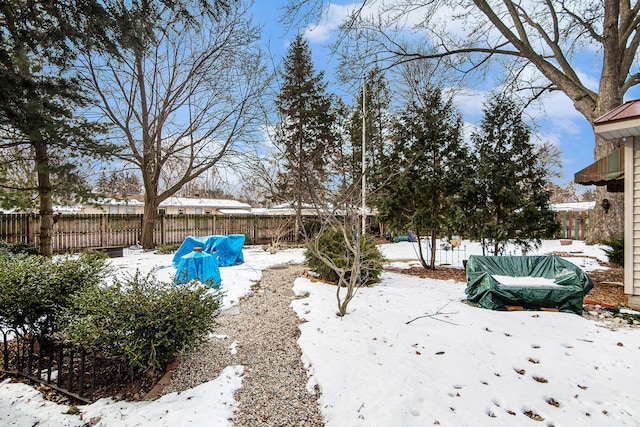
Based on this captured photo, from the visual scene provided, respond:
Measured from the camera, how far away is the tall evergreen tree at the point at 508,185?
686cm

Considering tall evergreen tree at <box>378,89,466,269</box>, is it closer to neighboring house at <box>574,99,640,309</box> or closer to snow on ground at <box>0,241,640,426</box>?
neighboring house at <box>574,99,640,309</box>

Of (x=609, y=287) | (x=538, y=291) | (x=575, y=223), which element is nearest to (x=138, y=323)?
(x=538, y=291)

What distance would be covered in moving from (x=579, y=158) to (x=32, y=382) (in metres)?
14.1

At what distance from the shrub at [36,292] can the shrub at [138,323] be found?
1.32 ft

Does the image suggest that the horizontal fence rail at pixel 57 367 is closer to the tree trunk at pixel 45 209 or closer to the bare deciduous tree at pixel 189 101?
the tree trunk at pixel 45 209

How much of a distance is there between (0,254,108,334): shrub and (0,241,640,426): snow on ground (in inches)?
21.9

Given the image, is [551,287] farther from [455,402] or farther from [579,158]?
[579,158]

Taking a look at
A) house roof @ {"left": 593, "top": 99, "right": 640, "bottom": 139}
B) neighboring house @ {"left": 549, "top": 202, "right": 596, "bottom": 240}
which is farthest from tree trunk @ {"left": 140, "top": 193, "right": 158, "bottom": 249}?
neighboring house @ {"left": 549, "top": 202, "right": 596, "bottom": 240}

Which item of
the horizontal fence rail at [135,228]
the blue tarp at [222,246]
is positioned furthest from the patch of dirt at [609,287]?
the blue tarp at [222,246]

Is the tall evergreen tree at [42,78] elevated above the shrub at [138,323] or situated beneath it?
elevated above

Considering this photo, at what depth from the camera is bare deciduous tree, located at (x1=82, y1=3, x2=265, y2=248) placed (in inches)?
455

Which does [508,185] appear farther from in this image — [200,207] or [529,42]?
[200,207]

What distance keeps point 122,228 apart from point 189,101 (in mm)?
5552

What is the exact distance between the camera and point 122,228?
12.5 metres
